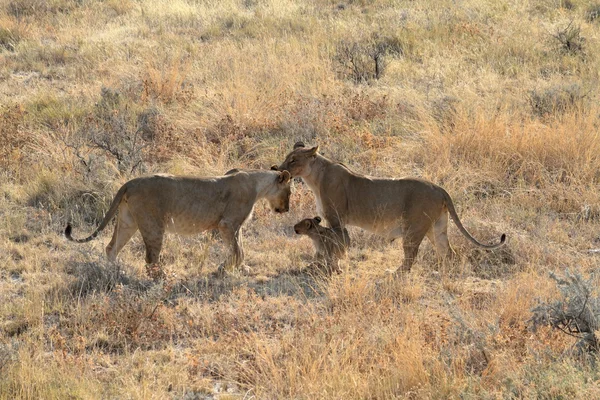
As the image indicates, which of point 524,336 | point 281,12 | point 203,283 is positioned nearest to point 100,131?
point 203,283

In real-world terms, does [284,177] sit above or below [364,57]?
above

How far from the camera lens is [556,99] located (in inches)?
518

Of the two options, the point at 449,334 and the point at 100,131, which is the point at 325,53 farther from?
the point at 449,334

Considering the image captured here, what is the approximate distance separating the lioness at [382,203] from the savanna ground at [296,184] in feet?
1.22

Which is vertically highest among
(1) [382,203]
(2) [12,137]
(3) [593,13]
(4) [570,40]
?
(1) [382,203]

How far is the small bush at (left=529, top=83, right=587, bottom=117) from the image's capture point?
12906mm

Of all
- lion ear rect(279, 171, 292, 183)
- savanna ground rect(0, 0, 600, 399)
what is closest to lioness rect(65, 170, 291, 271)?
lion ear rect(279, 171, 292, 183)

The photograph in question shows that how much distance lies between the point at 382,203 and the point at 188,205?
1.93 meters

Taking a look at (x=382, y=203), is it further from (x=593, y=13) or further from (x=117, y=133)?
(x=593, y=13)

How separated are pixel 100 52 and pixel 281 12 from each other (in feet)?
16.3

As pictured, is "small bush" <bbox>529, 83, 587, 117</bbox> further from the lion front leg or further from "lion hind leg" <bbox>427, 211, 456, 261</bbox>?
the lion front leg

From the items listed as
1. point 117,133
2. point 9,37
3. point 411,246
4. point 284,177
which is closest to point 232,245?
point 284,177

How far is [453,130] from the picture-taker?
11891 mm

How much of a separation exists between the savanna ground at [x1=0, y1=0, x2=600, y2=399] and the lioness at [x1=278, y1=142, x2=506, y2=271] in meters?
0.37
